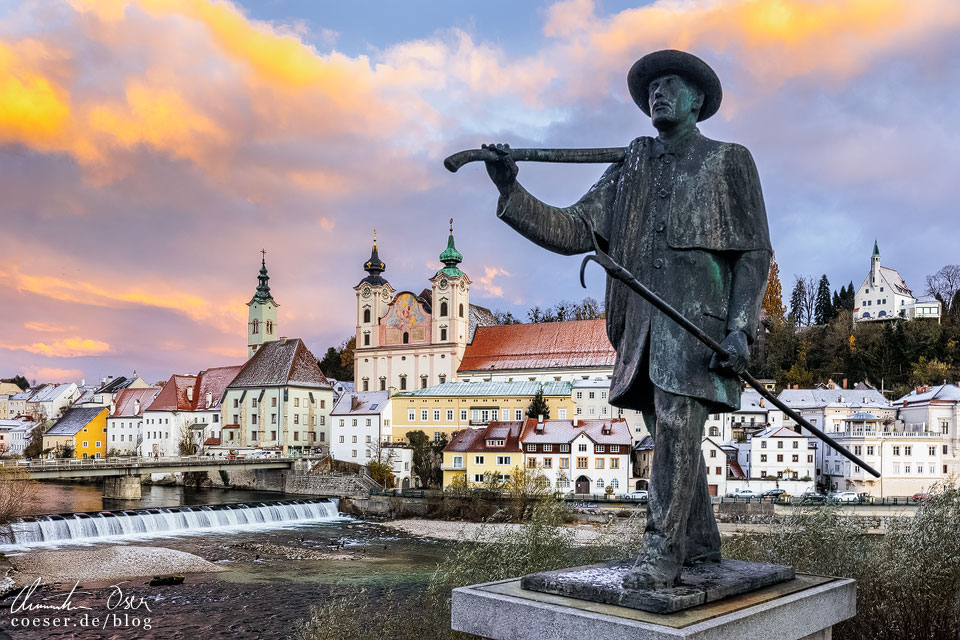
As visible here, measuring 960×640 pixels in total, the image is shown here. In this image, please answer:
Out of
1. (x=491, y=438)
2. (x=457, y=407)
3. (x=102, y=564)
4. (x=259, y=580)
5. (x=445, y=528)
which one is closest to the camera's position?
(x=259, y=580)

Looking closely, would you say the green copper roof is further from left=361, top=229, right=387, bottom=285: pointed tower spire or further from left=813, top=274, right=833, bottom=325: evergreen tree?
left=813, top=274, right=833, bottom=325: evergreen tree

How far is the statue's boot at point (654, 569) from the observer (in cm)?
427

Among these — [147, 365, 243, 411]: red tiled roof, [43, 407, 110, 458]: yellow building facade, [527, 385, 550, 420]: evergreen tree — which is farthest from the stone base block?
[43, 407, 110, 458]: yellow building facade

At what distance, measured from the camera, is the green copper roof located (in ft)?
348

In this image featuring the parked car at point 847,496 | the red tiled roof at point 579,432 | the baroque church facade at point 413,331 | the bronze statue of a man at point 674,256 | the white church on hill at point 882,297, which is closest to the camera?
the bronze statue of a man at point 674,256

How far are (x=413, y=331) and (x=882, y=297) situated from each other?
59071 millimetres

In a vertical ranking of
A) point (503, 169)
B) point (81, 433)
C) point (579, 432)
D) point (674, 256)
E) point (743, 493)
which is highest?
point (503, 169)

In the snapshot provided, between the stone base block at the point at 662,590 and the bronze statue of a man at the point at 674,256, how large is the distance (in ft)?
0.44

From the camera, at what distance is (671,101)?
505cm

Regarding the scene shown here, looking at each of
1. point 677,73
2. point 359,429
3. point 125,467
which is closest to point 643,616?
point 677,73

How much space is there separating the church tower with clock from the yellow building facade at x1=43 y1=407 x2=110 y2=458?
27883mm

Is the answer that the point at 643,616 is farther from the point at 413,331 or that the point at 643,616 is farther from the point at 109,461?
the point at 413,331

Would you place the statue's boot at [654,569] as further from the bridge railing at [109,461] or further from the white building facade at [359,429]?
the white building facade at [359,429]

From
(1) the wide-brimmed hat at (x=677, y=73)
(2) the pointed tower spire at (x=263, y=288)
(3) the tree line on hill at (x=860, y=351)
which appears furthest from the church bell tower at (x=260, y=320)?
(1) the wide-brimmed hat at (x=677, y=73)
